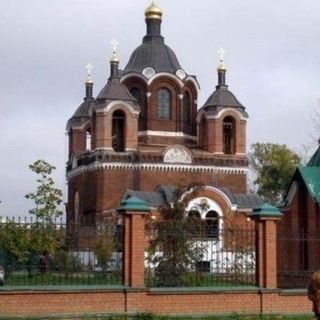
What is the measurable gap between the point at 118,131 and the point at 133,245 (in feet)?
84.5

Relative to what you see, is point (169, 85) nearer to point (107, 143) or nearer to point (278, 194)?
point (107, 143)

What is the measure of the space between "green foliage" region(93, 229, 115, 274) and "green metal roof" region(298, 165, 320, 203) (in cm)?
860

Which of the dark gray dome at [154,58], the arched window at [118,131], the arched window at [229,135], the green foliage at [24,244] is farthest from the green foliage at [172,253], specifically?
the dark gray dome at [154,58]

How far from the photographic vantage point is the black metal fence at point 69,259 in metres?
14.2

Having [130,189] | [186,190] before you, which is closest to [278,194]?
[130,189]

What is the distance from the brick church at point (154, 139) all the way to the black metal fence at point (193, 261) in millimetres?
17060

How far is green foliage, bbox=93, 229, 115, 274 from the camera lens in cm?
1509

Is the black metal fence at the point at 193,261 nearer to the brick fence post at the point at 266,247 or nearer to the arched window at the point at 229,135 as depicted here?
the brick fence post at the point at 266,247

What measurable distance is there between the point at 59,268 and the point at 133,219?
5.17 ft

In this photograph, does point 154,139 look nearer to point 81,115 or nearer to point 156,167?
point 156,167

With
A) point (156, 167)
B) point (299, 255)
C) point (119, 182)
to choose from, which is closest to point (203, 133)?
point (156, 167)

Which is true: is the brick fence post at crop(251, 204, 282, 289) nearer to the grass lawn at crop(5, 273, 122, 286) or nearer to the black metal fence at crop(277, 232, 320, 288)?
the grass lawn at crop(5, 273, 122, 286)

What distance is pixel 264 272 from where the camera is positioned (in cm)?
1536

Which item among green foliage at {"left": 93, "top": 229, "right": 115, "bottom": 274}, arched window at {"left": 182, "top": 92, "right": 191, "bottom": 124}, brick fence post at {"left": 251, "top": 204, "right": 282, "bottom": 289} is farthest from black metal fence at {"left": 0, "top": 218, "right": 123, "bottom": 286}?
arched window at {"left": 182, "top": 92, "right": 191, "bottom": 124}
